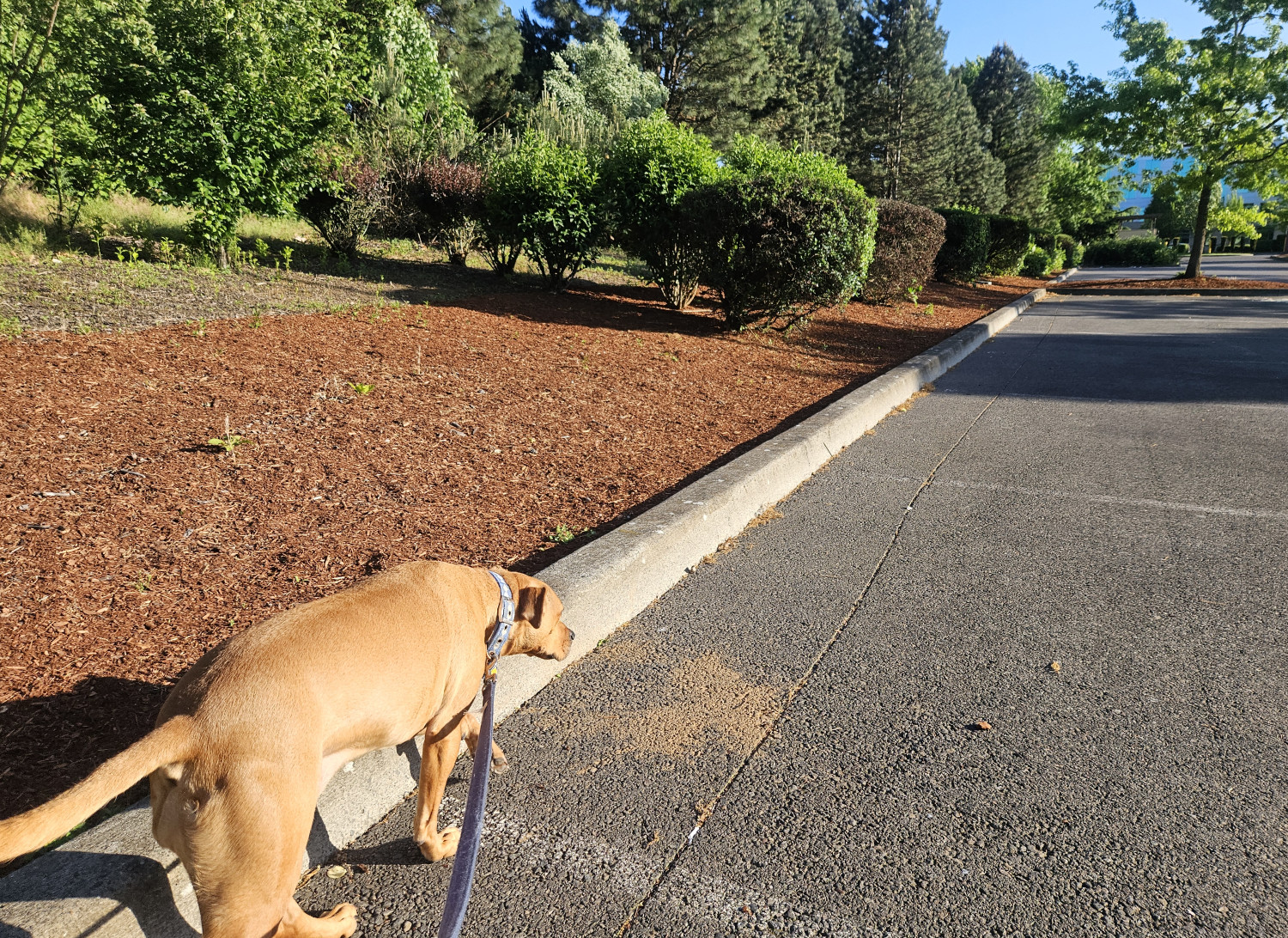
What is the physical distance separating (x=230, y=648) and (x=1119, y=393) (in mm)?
9194

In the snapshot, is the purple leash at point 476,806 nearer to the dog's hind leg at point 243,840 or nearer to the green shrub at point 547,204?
the dog's hind leg at point 243,840

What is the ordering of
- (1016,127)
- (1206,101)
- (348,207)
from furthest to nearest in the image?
(1016,127) < (1206,101) < (348,207)

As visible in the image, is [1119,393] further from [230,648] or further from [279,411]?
[230,648]

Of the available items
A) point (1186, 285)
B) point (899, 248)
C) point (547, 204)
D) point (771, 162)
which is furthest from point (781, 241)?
point (1186, 285)

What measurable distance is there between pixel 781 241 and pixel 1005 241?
69.0 feet

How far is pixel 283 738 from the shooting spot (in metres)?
1.64

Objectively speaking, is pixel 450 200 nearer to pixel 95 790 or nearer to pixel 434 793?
pixel 434 793

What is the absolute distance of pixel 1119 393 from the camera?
834 centimetres

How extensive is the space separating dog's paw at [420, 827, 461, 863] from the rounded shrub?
10862mm

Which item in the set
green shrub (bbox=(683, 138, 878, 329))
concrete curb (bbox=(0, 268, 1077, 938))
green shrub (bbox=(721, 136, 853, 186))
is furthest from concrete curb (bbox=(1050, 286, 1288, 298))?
concrete curb (bbox=(0, 268, 1077, 938))

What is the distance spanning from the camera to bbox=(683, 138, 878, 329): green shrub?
28.8 feet

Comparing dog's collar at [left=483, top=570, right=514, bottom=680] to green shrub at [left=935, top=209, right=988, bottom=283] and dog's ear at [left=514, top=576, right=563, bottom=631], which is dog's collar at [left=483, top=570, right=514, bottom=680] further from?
green shrub at [left=935, top=209, right=988, bottom=283]

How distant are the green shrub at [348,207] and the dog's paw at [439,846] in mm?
10386

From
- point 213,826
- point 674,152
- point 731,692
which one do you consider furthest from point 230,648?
point 674,152
